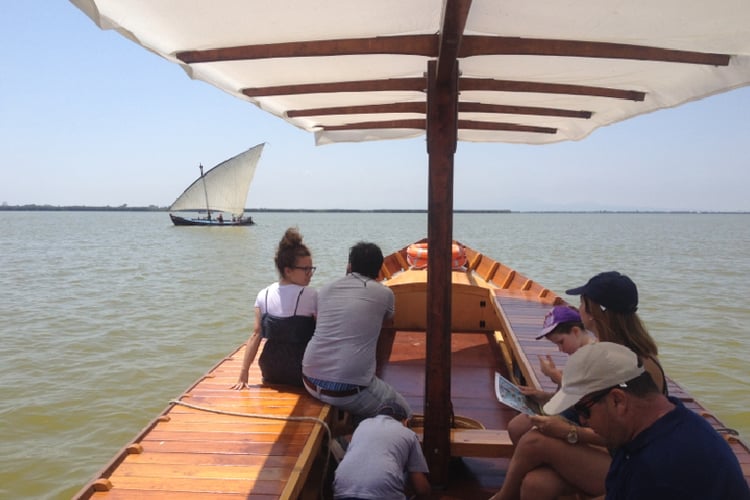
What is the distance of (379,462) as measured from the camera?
8.35 ft

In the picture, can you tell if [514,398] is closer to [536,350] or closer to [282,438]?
[282,438]

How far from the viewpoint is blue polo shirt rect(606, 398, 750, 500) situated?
1440 millimetres

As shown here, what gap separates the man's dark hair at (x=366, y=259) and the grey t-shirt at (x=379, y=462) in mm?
906

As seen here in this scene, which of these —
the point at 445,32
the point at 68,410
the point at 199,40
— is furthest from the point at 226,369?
the point at 68,410

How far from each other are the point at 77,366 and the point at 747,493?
33.7 feet

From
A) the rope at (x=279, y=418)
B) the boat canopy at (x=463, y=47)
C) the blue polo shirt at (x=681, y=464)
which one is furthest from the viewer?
the rope at (x=279, y=418)

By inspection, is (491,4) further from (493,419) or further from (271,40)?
(493,419)

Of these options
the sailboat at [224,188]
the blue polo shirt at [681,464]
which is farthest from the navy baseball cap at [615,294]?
the sailboat at [224,188]

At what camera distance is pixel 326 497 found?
3.16m

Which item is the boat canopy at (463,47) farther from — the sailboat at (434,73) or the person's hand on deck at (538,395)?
the person's hand on deck at (538,395)

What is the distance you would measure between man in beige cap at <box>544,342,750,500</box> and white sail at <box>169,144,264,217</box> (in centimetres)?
6045

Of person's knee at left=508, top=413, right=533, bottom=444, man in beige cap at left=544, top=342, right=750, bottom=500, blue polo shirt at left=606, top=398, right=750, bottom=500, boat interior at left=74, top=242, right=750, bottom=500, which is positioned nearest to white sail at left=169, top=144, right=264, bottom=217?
boat interior at left=74, top=242, right=750, bottom=500

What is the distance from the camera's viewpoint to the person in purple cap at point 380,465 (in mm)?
2475

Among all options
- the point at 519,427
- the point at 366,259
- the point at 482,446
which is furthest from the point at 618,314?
the point at 366,259
